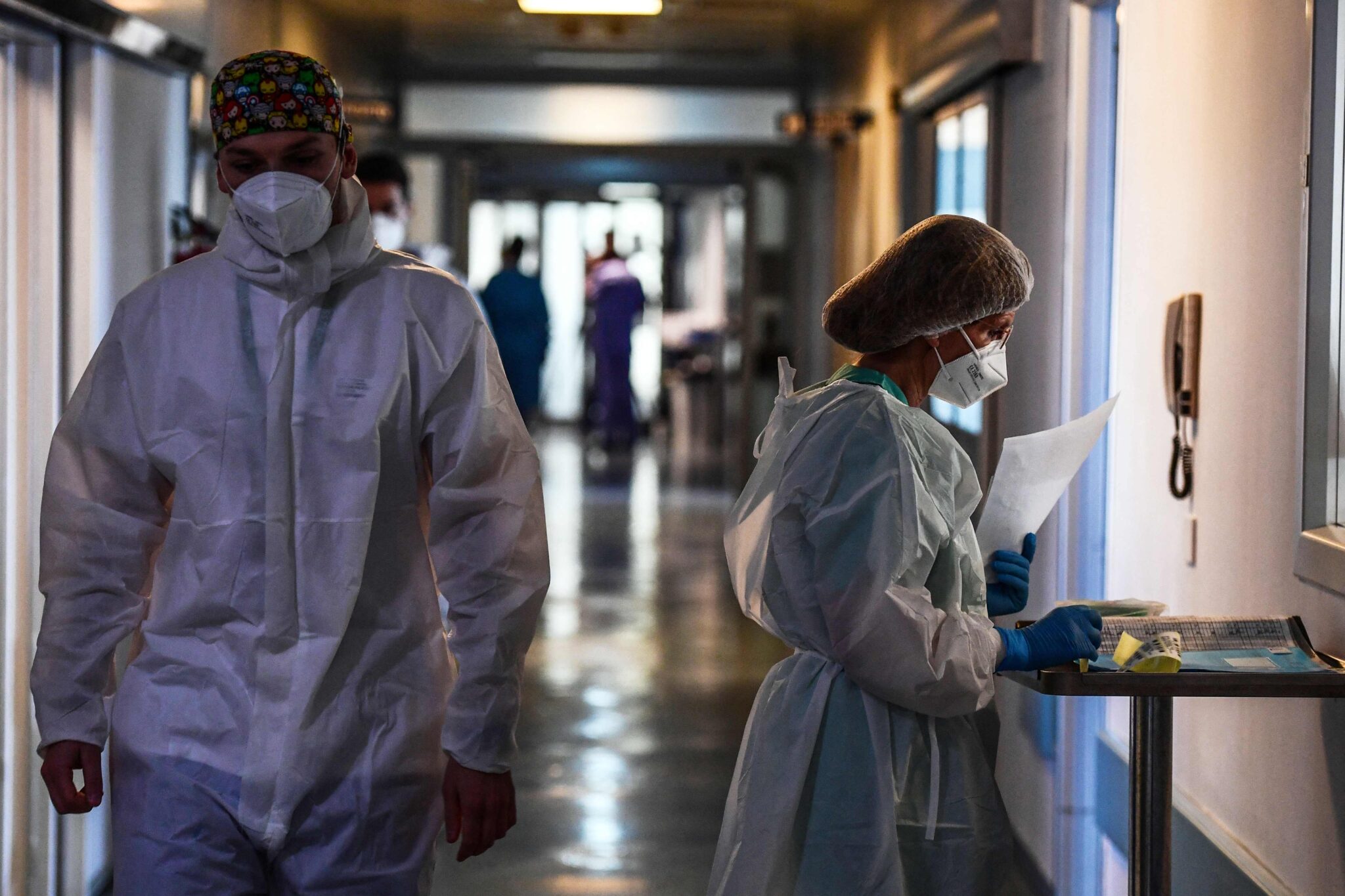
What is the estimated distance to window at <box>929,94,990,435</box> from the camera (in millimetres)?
3652

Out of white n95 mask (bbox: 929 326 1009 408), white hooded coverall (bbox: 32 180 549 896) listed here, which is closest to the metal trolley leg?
white n95 mask (bbox: 929 326 1009 408)

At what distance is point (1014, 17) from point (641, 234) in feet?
38.2

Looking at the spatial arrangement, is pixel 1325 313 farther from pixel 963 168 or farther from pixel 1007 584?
pixel 963 168

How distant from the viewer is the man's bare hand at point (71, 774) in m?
1.65

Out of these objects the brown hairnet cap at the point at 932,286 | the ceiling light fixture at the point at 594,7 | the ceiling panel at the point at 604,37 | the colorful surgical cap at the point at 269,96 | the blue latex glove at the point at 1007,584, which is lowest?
the blue latex glove at the point at 1007,584

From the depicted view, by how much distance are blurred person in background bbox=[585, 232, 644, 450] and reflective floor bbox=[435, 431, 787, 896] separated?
3.92m

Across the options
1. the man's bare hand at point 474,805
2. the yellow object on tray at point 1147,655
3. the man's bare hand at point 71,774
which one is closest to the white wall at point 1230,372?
Result: the yellow object on tray at point 1147,655

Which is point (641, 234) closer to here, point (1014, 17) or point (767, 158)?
point (767, 158)

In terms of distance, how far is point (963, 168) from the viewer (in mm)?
3980

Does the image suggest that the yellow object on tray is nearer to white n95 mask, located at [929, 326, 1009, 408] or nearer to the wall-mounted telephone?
white n95 mask, located at [929, 326, 1009, 408]

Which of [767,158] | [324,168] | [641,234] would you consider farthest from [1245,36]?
[641,234]

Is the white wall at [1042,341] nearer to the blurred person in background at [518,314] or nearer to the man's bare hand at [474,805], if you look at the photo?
the man's bare hand at [474,805]

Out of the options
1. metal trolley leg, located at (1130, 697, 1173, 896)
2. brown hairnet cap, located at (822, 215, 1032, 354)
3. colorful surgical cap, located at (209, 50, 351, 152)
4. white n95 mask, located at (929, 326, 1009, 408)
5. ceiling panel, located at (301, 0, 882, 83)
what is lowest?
metal trolley leg, located at (1130, 697, 1173, 896)

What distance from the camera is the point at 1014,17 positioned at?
3.24 meters
